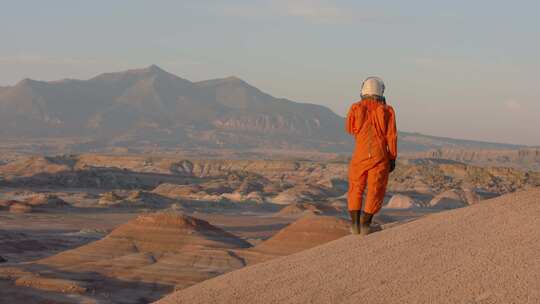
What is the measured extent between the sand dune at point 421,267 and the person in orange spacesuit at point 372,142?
18.4 inches

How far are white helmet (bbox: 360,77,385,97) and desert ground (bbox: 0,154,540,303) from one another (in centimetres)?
139

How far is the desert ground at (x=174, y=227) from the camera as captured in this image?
13.4 meters

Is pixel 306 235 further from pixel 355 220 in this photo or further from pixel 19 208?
pixel 19 208

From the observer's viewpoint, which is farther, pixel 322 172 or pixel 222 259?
pixel 322 172

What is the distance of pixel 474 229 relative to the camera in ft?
28.3

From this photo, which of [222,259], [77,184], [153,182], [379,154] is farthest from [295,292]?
[153,182]

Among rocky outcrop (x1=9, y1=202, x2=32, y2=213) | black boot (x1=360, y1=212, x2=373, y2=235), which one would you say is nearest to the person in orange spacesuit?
black boot (x1=360, y1=212, x2=373, y2=235)

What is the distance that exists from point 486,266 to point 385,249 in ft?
4.27

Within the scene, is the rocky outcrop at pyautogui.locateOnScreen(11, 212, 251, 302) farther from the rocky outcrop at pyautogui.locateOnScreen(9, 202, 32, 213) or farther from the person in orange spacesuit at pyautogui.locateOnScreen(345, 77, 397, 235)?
the rocky outcrop at pyautogui.locateOnScreen(9, 202, 32, 213)

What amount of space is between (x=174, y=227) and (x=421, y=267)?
14.3 metres

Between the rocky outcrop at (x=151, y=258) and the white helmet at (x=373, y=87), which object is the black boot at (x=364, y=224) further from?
the rocky outcrop at (x=151, y=258)

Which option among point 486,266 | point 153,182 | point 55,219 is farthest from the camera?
point 153,182

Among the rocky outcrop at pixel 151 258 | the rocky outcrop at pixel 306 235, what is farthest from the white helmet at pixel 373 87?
the rocky outcrop at pixel 306 235

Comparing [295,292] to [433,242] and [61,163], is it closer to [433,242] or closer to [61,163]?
[433,242]
